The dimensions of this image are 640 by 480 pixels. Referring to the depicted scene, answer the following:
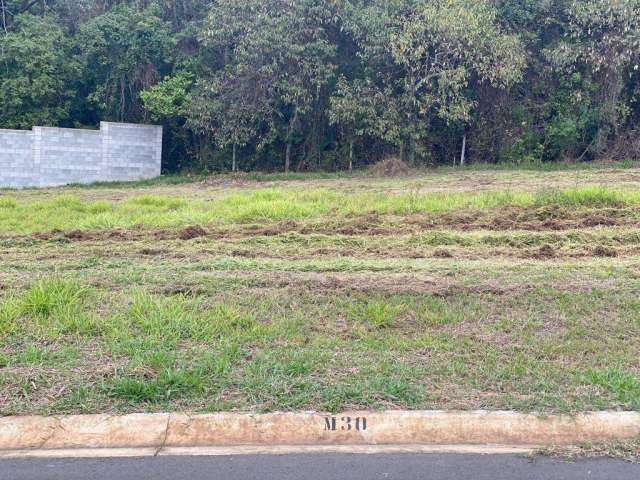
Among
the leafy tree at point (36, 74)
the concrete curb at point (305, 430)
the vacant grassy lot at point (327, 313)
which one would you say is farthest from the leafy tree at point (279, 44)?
the concrete curb at point (305, 430)

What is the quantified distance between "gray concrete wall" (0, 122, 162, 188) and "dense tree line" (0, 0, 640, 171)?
1065 mm

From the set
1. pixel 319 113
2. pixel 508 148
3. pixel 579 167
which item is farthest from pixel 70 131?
pixel 579 167

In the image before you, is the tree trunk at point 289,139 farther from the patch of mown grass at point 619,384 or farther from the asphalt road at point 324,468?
the asphalt road at point 324,468

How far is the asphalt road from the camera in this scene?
417 centimetres

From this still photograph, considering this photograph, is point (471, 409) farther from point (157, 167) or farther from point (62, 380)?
point (157, 167)

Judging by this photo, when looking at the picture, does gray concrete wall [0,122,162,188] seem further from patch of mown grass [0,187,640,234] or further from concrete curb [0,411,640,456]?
concrete curb [0,411,640,456]

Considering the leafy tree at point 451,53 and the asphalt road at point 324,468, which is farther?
the leafy tree at point 451,53

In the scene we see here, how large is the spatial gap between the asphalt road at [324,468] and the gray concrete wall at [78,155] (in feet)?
59.1

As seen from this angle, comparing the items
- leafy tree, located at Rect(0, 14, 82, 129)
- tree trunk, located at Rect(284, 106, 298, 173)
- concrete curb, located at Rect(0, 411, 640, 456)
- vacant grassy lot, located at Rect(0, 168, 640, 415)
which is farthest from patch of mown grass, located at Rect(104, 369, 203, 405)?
leafy tree, located at Rect(0, 14, 82, 129)

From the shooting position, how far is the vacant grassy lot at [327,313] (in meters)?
5.09

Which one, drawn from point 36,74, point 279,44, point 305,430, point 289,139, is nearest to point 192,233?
point 305,430

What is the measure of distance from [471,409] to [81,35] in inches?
807

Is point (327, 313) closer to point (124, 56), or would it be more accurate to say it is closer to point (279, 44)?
point (279, 44)

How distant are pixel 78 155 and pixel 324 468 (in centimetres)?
1888
